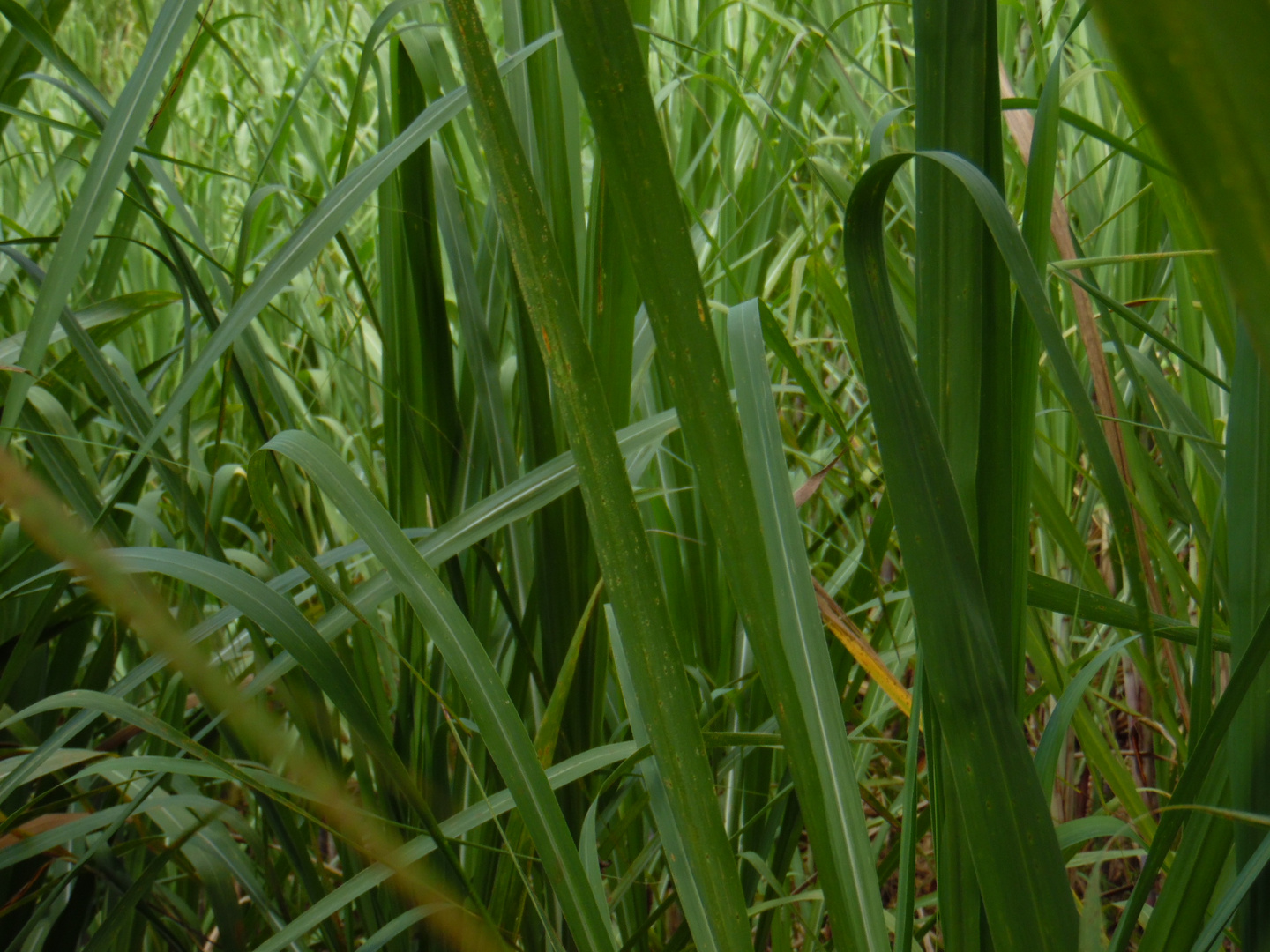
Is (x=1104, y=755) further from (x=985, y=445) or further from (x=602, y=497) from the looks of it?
(x=602, y=497)

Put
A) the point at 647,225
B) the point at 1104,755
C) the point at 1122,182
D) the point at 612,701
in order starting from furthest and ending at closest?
the point at 1122,182 → the point at 612,701 → the point at 1104,755 → the point at 647,225

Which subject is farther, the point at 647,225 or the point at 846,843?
the point at 846,843


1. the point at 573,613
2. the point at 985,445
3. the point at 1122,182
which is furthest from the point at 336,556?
the point at 1122,182

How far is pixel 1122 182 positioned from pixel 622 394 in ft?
2.12

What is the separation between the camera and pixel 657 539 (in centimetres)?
77

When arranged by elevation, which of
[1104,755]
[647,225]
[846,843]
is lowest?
[1104,755]

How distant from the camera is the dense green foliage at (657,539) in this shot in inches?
11.5

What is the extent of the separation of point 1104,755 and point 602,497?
1.43 feet

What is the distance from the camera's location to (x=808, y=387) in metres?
0.57

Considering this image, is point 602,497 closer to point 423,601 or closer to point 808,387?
point 423,601

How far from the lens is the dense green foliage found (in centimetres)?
29

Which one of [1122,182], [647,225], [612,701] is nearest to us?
[647,225]

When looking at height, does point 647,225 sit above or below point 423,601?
above

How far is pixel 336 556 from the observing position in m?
0.60
